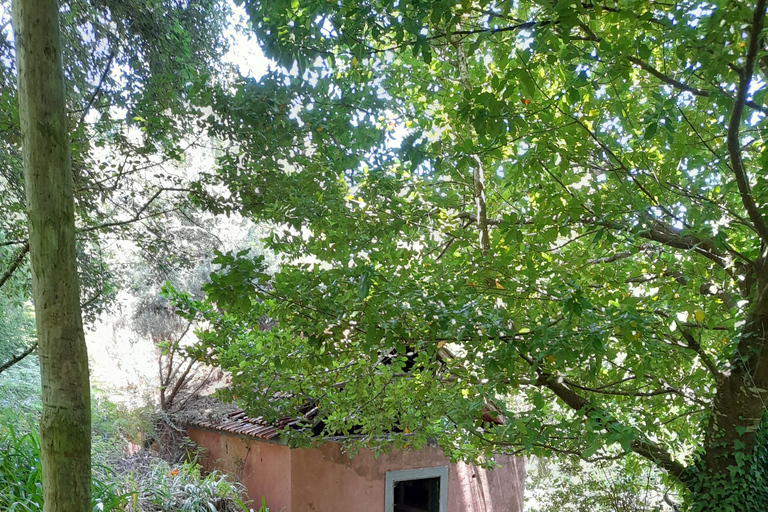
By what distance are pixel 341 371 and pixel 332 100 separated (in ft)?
7.04

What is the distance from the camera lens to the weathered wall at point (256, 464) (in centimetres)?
733

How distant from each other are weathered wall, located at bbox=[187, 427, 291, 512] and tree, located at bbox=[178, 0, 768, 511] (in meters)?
2.75

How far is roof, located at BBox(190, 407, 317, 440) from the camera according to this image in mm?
7027

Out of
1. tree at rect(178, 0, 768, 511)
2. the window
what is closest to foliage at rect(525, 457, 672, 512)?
tree at rect(178, 0, 768, 511)

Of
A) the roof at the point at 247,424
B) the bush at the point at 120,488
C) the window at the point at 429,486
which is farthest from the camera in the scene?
the window at the point at 429,486

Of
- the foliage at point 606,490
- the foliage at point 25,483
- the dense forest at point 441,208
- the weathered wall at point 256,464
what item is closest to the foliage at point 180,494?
the dense forest at point 441,208

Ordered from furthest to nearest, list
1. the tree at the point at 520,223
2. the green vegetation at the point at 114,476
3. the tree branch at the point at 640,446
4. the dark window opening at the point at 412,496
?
the dark window opening at the point at 412,496
the tree branch at the point at 640,446
the green vegetation at the point at 114,476
the tree at the point at 520,223

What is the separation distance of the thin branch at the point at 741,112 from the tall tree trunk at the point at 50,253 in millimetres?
2574

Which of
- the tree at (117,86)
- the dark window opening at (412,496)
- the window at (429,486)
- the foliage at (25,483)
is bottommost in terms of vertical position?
the dark window opening at (412,496)

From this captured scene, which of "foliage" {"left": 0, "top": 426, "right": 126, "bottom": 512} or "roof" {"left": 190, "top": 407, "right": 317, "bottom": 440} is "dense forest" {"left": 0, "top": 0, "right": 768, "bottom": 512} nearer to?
"foliage" {"left": 0, "top": 426, "right": 126, "bottom": 512}

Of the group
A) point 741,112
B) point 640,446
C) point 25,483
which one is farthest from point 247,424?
point 741,112

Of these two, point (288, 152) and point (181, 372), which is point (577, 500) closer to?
point (288, 152)

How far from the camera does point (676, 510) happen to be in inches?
177

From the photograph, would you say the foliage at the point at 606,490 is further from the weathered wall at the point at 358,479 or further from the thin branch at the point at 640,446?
the weathered wall at the point at 358,479
